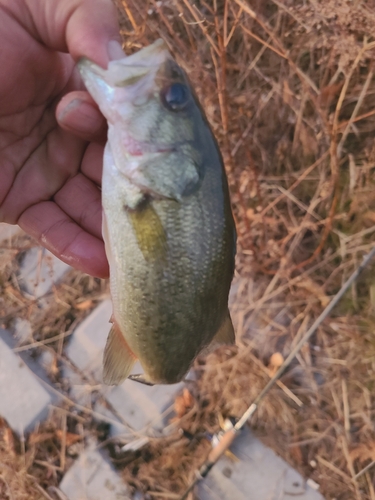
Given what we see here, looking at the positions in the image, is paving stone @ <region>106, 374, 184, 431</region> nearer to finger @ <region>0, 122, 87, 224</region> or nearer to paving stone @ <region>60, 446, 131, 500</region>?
paving stone @ <region>60, 446, 131, 500</region>

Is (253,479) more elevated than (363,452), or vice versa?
(253,479)

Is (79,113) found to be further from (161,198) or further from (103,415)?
(103,415)

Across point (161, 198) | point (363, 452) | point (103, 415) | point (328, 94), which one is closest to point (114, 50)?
point (161, 198)

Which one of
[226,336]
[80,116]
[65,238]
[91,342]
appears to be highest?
[80,116]

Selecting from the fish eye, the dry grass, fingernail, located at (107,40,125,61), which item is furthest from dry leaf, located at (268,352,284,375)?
fingernail, located at (107,40,125,61)

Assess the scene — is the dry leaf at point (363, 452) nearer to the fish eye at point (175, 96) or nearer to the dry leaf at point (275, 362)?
the dry leaf at point (275, 362)

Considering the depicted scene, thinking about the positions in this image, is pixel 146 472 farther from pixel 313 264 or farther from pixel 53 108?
pixel 53 108

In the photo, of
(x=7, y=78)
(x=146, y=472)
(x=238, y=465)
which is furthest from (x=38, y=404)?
(x=7, y=78)
